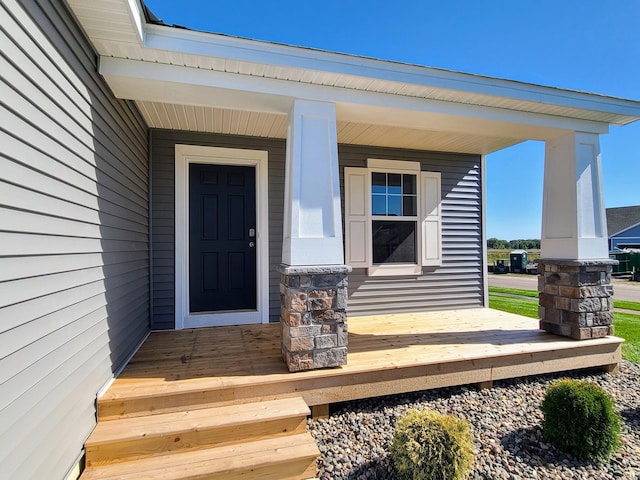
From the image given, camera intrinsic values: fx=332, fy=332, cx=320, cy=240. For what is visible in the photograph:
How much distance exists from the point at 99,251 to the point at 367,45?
6591 mm

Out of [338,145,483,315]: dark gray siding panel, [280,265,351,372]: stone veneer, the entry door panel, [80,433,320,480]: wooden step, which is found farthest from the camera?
[338,145,483,315]: dark gray siding panel

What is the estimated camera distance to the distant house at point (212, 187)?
1434mm

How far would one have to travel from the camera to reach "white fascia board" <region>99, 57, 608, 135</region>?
232cm

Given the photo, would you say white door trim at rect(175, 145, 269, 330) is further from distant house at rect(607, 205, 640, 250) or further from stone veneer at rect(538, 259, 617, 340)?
distant house at rect(607, 205, 640, 250)

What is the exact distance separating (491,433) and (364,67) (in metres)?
2.89

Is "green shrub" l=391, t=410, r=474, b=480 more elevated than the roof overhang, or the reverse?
the roof overhang

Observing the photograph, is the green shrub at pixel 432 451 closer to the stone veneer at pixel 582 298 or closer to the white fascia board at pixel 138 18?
the stone veneer at pixel 582 298

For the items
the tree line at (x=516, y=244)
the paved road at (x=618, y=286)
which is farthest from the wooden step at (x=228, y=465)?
the tree line at (x=516, y=244)

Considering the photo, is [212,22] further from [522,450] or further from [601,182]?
[522,450]

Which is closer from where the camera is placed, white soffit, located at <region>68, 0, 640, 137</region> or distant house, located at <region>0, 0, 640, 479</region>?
distant house, located at <region>0, 0, 640, 479</region>

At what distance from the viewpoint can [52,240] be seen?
1.59 m

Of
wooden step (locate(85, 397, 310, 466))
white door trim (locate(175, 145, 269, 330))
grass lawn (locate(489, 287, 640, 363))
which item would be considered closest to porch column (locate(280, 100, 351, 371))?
wooden step (locate(85, 397, 310, 466))

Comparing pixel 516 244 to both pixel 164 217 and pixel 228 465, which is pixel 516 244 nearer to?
pixel 164 217

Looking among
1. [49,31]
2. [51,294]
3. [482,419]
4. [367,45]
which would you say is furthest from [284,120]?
[367,45]
